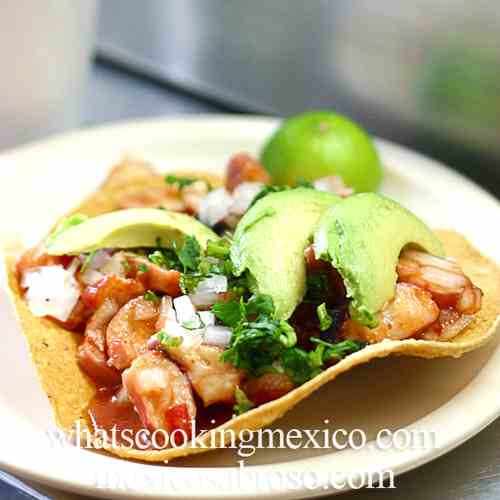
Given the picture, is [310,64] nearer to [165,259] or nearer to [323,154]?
[323,154]

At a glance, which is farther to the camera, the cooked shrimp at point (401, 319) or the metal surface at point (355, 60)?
the metal surface at point (355, 60)

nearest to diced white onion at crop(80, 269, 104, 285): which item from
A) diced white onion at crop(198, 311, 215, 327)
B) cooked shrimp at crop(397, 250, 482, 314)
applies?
diced white onion at crop(198, 311, 215, 327)

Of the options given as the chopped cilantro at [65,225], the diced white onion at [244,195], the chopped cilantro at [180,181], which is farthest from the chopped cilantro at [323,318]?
the chopped cilantro at [180,181]

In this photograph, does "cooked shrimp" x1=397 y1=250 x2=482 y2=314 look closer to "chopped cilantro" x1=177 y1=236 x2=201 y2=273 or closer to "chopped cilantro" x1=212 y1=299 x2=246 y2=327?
"chopped cilantro" x1=212 y1=299 x2=246 y2=327

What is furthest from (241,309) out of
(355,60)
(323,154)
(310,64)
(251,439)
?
(310,64)

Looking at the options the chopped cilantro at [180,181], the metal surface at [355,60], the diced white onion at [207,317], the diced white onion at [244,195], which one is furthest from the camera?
the metal surface at [355,60]

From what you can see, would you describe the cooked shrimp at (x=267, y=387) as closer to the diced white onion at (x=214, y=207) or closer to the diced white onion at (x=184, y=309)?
the diced white onion at (x=184, y=309)
